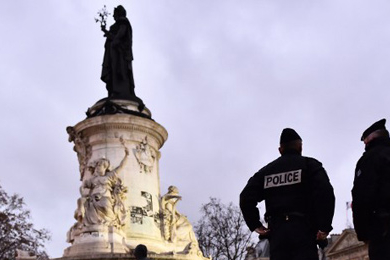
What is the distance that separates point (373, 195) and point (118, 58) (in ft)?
50.0

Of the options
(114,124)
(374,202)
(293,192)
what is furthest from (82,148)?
(374,202)

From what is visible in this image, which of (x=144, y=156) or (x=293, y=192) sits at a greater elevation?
(x=144, y=156)

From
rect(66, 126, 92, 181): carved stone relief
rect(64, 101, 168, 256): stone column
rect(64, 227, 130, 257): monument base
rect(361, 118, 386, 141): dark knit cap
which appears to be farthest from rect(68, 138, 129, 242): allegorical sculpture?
rect(361, 118, 386, 141): dark knit cap

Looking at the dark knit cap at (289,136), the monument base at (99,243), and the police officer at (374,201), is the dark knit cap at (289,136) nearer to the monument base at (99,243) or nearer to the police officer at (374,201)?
the police officer at (374,201)

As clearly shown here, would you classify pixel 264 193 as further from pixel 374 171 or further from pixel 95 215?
pixel 95 215

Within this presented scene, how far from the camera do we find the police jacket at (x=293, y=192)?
5.58m

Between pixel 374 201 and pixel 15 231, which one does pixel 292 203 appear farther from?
pixel 15 231

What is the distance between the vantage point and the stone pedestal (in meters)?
16.2

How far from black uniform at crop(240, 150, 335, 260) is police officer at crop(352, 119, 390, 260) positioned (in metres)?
0.44

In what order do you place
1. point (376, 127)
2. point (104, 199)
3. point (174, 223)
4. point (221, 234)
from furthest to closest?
point (221, 234) → point (174, 223) → point (104, 199) → point (376, 127)

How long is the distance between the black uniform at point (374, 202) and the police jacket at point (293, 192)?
16.8 inches

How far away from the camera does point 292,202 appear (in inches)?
229

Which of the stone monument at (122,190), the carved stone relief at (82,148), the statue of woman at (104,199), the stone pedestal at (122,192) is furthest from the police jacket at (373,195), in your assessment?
the carved stone relief at (82,148)

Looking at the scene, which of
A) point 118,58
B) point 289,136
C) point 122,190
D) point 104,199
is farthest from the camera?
point 118,58
